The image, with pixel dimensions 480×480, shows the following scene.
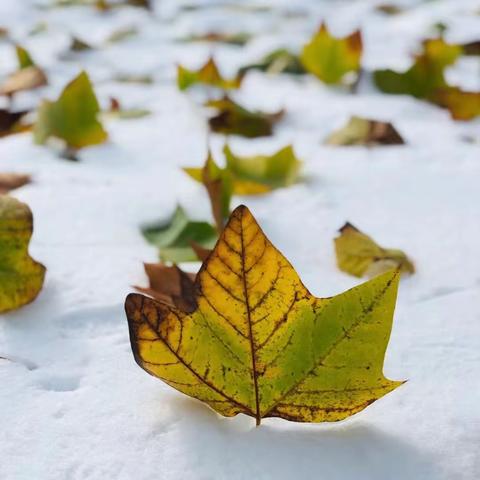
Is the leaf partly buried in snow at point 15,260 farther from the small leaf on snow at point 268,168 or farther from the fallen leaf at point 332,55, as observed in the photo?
the fallen leaf at point 332,55

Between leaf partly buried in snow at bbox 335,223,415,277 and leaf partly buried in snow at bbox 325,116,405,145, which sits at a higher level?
leaf partly buried in snow at bbox 335,223,415,277

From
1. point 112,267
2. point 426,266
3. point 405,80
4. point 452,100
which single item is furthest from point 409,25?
point 112,267

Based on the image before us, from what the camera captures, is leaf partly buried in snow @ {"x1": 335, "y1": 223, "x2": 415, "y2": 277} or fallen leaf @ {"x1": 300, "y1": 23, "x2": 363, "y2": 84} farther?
fallen leaf @ {"x1": 300, "y1": 23, "x2": 363, "y2": 84}

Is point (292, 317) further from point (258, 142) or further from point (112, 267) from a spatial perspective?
point (258, 142)

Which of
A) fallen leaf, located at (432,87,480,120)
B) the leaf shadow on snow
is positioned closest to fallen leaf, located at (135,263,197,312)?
the leaf shadow on snow

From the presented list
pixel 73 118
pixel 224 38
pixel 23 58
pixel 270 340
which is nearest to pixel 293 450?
pixel 270 340

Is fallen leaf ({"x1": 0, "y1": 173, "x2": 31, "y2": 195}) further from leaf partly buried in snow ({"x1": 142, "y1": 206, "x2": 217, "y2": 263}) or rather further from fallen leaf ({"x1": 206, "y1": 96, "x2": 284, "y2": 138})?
fallen leaf ({"x1": 206, "y1": 96, "x2": 284, "y2": 138})

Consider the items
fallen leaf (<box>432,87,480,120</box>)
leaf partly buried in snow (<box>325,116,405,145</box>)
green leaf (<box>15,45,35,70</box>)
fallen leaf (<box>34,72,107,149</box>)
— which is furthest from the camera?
green leaf (<box>15,45,35,70</box>)

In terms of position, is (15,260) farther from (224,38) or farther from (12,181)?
(224,38)
